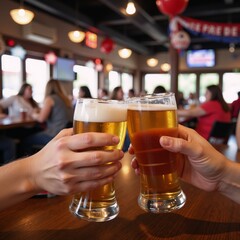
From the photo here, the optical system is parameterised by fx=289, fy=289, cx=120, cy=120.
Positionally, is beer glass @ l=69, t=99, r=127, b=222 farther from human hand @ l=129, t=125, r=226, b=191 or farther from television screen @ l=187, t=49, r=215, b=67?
television screen @ l=187, t=49, r=215, b=67

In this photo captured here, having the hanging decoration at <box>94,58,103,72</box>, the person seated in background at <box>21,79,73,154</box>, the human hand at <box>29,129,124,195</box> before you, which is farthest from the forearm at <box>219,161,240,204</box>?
the hanging decoration at <box>94,58,103,72</box>

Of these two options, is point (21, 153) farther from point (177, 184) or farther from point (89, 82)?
point (89, 82)

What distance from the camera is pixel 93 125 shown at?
658mm

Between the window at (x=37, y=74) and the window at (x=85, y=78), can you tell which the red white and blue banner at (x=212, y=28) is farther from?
the window at (x=85, y=78)

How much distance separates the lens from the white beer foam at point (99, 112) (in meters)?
0.67

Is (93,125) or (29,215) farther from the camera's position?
(29,215)

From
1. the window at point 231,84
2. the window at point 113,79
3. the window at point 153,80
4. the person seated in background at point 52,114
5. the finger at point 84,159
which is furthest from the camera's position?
the window at point 153,80

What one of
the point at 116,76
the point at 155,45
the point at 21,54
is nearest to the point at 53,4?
the point at 21,54

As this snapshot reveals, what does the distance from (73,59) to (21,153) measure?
16.4ft

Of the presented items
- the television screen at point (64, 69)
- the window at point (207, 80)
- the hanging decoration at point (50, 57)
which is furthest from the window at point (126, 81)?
the hanging decoration at point (50, 57)

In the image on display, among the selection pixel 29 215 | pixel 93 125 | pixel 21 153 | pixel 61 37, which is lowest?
pixel 21 153

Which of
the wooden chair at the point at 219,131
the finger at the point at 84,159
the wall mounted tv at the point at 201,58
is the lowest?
the wooden chair at the point at 219,131

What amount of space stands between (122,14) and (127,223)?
6.75 metres

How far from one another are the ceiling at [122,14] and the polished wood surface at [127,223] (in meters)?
5.77
